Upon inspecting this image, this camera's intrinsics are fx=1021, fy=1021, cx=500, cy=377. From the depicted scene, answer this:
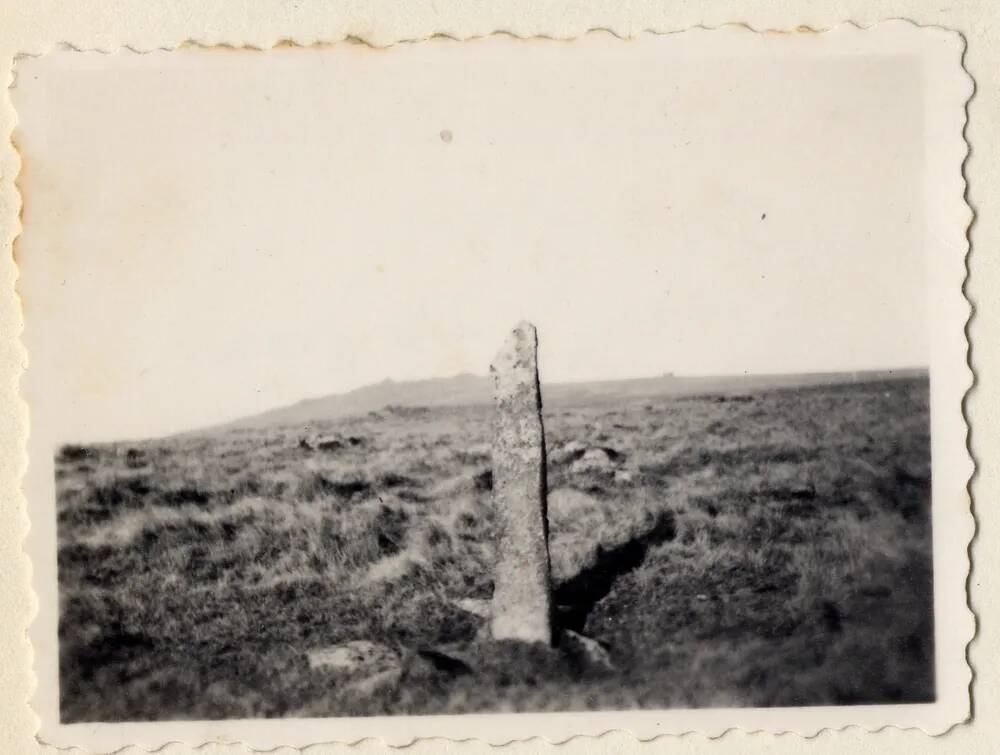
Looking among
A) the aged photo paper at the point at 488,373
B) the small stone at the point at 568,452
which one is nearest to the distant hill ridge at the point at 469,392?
the aged photo paper at the point at 488,373

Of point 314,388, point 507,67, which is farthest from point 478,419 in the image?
point 507,67

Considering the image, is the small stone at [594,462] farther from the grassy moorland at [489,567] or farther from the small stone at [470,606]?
the small stone at [470,606]

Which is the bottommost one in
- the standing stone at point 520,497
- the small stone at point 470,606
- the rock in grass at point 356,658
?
the rock in grass at point 356,658

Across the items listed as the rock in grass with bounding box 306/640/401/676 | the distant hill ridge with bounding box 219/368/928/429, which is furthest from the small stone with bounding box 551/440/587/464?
the rock in grass with bounding box 306/640/401/676

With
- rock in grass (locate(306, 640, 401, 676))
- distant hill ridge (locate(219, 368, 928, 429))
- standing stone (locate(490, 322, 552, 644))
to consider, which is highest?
distant hill ridge (locate(219, 368, 928, 429))

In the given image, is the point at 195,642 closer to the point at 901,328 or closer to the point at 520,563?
the point at 520,563

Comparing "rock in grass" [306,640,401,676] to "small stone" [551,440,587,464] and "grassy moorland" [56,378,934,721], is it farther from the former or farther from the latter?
"small stone" [551,440,587,464]

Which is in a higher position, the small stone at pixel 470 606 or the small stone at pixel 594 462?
the small stone at pixel 594 462
